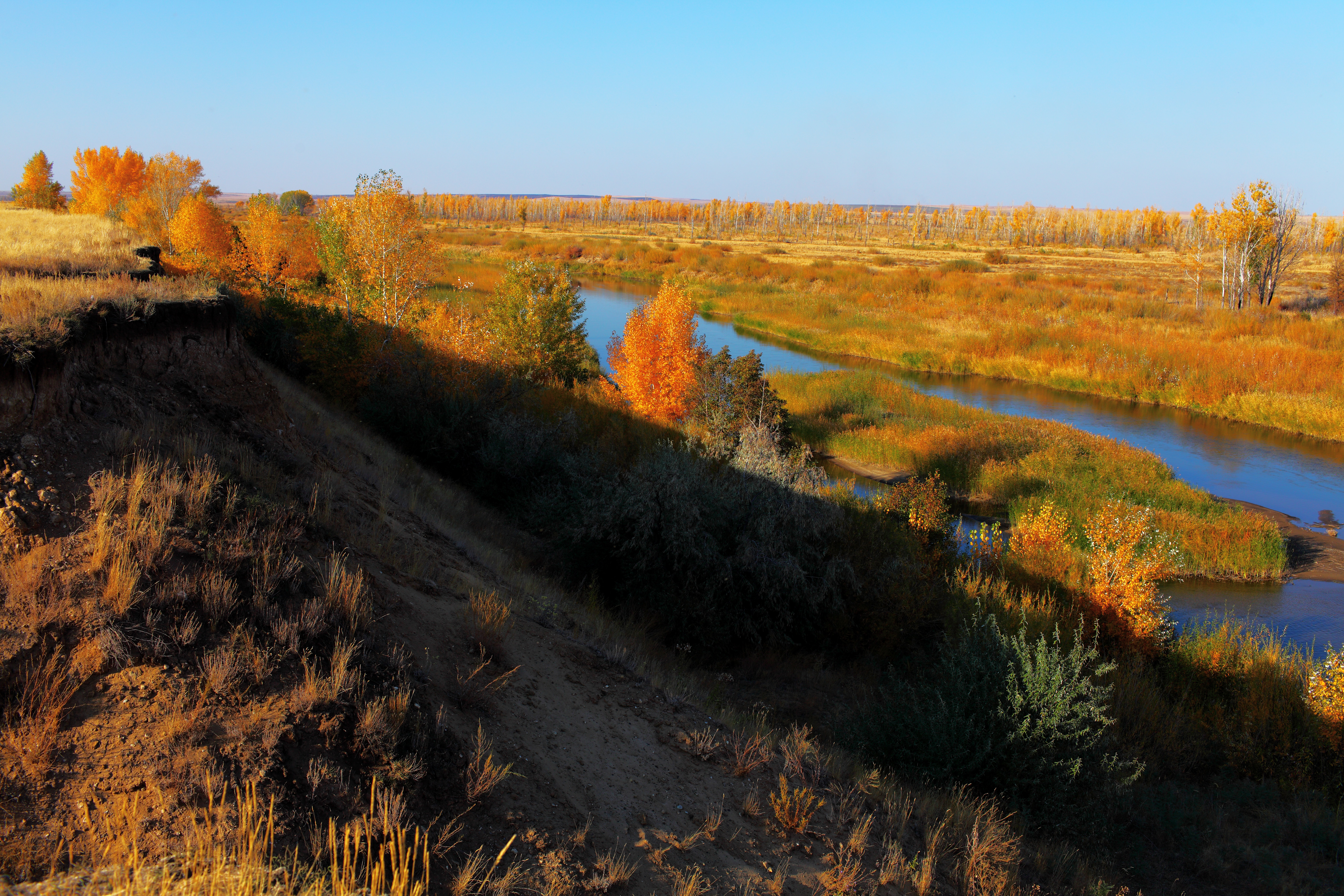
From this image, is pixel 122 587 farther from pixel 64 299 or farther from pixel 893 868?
pixel 893 868

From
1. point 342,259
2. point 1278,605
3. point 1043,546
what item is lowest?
point 1278,605

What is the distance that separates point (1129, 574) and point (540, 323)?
22.3 m

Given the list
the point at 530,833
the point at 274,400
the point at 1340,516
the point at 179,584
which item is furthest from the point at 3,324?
the point at 1340,516

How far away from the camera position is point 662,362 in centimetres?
2830

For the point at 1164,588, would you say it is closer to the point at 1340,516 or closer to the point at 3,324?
the point at 1340,516

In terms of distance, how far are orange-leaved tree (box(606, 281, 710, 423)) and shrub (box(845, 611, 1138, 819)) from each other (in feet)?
62.0

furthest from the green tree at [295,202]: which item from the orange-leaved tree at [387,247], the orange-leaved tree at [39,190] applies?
the orange-leaved tree at [387,247]

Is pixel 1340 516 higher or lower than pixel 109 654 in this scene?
lower

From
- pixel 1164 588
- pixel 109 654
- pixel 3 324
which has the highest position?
pixel 3 324

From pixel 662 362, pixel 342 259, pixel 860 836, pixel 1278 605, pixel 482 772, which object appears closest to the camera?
pixel 482 772

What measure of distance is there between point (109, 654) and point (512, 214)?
207177 millimetres

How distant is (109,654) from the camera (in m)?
4.73

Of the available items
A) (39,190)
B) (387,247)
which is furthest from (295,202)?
(387,247)

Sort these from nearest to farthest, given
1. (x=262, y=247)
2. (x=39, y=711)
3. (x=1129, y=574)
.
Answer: (x=39, y=711) < (x=1129, y=574) < (x=262, y=247)
